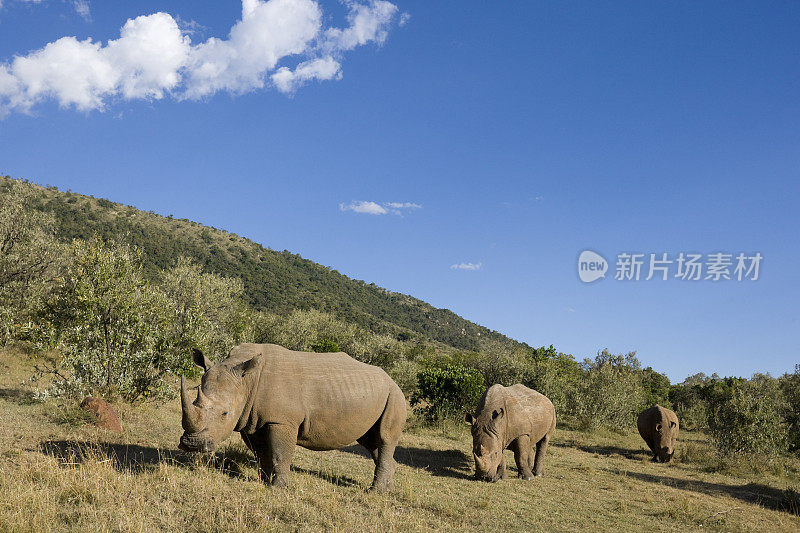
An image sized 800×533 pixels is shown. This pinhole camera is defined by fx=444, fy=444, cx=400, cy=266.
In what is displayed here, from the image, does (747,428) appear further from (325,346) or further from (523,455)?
(325,346)

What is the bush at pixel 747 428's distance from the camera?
794 inches

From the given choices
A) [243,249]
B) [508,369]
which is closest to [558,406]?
[508,369]

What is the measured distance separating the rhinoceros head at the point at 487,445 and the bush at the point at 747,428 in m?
14.8

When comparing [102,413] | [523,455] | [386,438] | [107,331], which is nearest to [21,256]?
[107,331]

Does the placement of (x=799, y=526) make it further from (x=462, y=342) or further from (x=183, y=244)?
(x=462, y=342)

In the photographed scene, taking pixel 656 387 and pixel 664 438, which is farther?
pixel 656 387

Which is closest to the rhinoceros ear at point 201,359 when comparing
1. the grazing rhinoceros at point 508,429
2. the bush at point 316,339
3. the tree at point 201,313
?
the grazing rhinoceros at point 508,429

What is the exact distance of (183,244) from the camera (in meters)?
97.2

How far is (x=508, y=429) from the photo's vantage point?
43.8 ft

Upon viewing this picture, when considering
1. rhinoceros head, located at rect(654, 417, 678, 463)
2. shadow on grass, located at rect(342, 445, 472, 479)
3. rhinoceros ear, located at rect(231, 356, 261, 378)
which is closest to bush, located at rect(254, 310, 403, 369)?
rhinoceros head, located at rect(654, 417, 678, 463)

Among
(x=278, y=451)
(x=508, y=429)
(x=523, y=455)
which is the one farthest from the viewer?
(x=523, y=455)

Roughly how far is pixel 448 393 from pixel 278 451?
17.8 metres

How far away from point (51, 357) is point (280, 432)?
25.3 m

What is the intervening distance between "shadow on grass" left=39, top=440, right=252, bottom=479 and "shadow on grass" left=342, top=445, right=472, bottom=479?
5.61 metres
